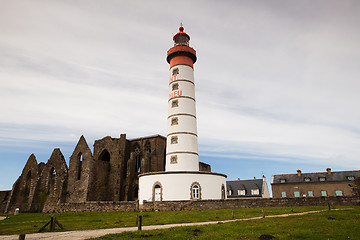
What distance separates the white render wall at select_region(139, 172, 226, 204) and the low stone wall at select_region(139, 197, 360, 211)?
1.57m

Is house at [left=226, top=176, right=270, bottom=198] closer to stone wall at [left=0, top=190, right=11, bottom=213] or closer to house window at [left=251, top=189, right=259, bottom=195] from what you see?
house window at [left=251, top=189, right=259, bottom=195]

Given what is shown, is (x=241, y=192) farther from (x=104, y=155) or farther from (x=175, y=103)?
(x=175, y=103)

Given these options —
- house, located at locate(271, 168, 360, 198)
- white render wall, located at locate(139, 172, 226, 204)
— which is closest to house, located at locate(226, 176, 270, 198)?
house, located at locate(271, 168, 360, 198)

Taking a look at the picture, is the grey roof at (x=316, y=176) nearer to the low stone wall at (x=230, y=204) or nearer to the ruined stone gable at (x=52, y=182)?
the low stone wall at (x=230, y=204)

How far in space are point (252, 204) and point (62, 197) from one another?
28.9m

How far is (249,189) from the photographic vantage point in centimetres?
5016

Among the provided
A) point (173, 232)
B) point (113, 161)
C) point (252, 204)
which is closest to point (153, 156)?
point (113, 161)

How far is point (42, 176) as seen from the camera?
41375 millimetres

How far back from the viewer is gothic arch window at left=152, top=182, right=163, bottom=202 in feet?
85.3

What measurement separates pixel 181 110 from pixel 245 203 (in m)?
12.4

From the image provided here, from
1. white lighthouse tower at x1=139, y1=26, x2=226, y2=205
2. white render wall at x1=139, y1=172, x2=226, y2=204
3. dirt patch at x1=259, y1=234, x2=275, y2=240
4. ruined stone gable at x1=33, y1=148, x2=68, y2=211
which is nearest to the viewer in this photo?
dirt patch at x1=259, y1=234, x2=275, y2=240

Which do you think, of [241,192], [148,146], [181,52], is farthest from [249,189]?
[181,52]

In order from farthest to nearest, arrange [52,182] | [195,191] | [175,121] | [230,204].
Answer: [52,182] < [175,121] < [195,191] < [230,204]

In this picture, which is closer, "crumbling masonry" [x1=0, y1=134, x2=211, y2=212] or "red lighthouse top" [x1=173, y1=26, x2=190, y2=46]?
"red lighthouse top" [x1=173, y1=26, x2=190, y2=46]
